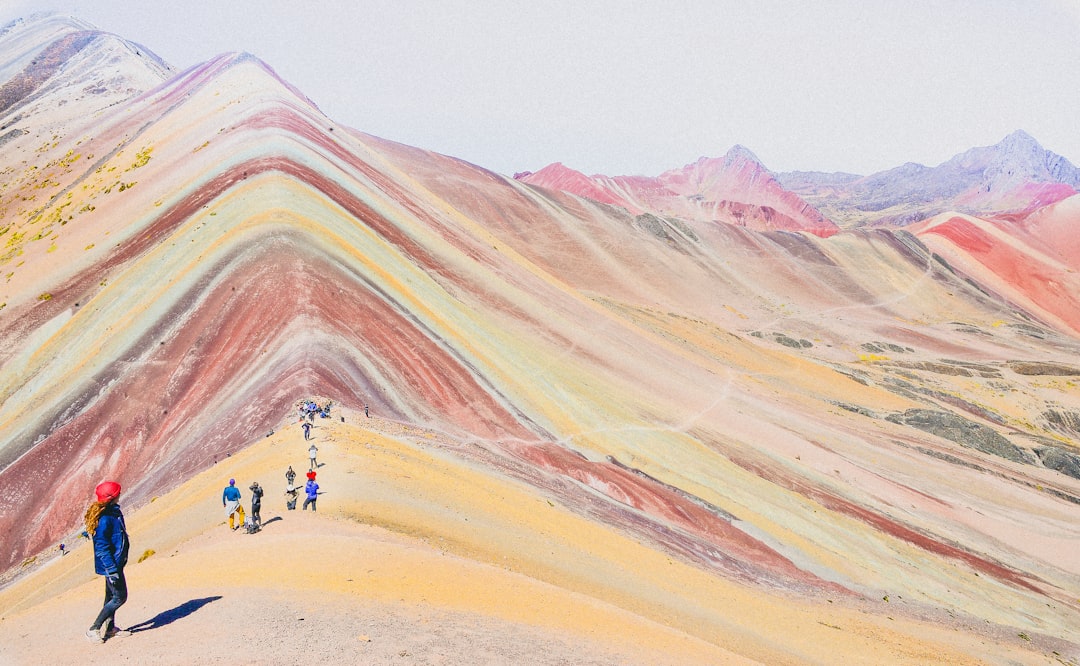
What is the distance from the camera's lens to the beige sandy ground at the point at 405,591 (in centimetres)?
824

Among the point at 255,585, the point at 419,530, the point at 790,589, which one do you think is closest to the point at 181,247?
the point at 419,530

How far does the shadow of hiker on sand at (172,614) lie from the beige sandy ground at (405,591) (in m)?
0.03

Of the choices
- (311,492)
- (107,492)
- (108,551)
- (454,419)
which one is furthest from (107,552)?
(454,419)

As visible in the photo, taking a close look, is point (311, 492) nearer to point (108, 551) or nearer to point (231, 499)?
point (231, 499)

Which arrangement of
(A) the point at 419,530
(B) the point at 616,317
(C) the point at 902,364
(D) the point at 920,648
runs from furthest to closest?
(C) the point at 902,364
(B) the point at 616,317
(D) the point at 920,648
(A) the point at 419,530

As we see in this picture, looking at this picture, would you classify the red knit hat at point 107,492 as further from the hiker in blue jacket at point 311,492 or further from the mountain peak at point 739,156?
the mountain peak at point 739,156

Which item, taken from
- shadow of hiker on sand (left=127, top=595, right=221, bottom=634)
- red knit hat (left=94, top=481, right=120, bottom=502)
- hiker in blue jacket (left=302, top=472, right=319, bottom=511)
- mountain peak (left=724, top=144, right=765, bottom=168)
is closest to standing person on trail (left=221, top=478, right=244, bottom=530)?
hiker in blue jacket (left=302, top=472, right=319, bottom=511)

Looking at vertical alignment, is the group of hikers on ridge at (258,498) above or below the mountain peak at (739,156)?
below

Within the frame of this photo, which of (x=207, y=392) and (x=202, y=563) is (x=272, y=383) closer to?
(x=207, y=392)

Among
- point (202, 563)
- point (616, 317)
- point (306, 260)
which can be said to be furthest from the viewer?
point (616, 317)

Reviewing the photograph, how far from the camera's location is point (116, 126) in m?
63.7

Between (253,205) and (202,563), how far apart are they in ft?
85.8

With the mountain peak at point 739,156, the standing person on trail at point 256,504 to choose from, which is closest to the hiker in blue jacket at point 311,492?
the standing person on trail at point 256,504

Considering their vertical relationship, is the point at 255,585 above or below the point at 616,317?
below
